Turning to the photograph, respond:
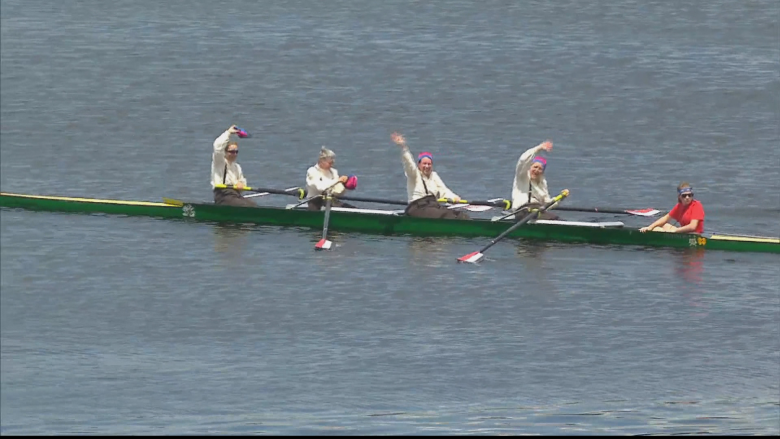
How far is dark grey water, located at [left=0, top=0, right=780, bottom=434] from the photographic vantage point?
25.0m

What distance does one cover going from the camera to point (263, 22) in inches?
2645

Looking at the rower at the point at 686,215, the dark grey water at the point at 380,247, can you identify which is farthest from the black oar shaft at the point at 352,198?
the rower at the point at 686,215

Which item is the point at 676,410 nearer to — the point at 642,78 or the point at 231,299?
the point at 231,299

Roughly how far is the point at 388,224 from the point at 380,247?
1.25 m

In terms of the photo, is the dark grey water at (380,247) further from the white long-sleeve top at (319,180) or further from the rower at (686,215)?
the white long-sleeve top at (319,180)

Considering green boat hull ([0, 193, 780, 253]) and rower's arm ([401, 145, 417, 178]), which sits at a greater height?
rower's arm ([401, 145, 417, 178])

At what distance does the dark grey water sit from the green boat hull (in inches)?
16.9

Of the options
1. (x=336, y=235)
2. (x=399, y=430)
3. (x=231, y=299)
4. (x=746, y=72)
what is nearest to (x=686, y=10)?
(x=746, y=72)

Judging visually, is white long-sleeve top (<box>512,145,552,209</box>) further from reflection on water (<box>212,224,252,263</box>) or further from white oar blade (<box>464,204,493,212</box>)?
reflection on water (<box>212,224,252,263</box>)

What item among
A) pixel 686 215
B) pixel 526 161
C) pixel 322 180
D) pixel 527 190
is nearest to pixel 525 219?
pixel 527 190

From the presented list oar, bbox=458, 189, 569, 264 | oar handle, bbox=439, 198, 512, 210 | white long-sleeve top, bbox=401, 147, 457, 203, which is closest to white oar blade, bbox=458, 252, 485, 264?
oar, bbox=458, 189, 569, 264

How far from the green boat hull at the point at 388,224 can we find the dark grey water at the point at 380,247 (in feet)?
1.41

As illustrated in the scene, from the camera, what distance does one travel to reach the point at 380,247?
34.7 meters

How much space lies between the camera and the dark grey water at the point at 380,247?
24969mm
